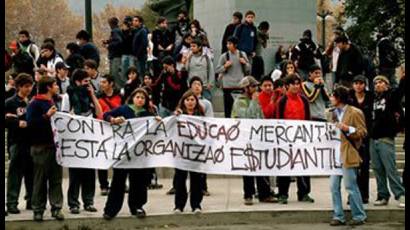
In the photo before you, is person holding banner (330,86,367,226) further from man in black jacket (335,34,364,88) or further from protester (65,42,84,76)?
protester (65,42,84,76)

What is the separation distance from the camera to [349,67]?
14.1m

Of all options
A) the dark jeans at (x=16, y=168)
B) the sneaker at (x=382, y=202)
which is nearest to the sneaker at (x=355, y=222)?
the sneaker at (x=382, y=202)

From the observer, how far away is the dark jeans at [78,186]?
10570mm

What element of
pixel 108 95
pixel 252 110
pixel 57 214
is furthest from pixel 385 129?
pixel 57 214

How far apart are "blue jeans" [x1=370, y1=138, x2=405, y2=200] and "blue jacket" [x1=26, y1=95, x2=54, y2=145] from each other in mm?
4616

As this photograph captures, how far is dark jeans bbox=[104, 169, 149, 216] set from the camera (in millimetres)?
10203

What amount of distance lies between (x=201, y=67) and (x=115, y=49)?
11.3ft

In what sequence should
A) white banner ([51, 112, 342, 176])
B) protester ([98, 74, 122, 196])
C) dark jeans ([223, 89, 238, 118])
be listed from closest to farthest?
white banner ([51, 112, 342, 176])
protester ([98, 74, 122, 196])
dark jeans ([223, 89, 238, 118])

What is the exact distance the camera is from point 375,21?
40438 mm

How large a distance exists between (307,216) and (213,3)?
10146 mm

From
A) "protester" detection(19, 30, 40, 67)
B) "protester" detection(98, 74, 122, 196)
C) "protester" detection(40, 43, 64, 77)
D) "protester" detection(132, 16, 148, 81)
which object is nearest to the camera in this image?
"protester" detection(98, 74, 122, 196)

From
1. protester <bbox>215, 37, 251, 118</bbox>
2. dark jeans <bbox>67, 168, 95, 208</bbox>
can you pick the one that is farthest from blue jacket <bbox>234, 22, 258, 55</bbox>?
dark jeans <bbox>67, 168, 95, 208</bbox>

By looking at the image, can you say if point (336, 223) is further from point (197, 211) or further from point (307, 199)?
point (197, 211)
